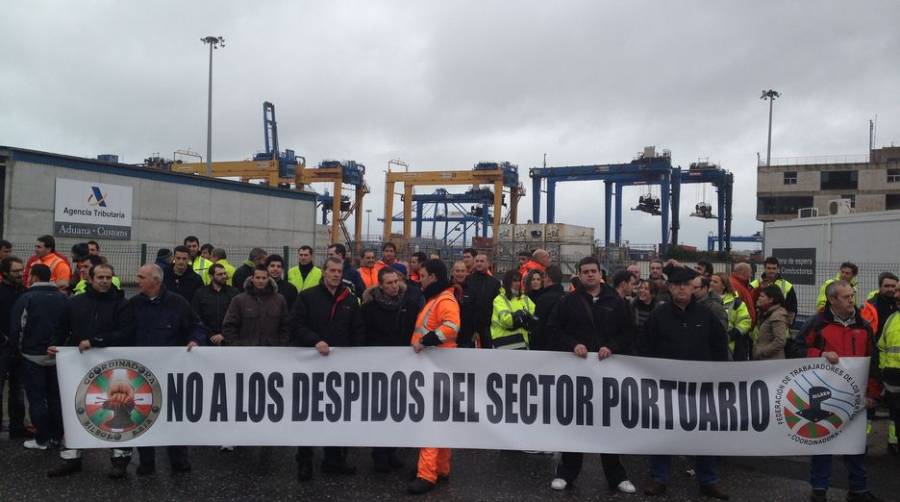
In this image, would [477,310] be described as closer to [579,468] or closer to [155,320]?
[579,468]

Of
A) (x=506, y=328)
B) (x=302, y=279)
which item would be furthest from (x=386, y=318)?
(x=302, y=279)

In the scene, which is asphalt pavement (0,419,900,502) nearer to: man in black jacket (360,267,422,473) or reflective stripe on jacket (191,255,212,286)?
man in black jacket (360,267,422,473)

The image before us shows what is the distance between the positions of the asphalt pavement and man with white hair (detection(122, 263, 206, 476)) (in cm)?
17

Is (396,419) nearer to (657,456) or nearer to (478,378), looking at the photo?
(478,378)

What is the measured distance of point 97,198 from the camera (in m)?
26.6

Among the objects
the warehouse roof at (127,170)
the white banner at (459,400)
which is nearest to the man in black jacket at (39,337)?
the white banner at (459,400)

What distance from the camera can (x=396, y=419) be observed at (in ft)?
16.9

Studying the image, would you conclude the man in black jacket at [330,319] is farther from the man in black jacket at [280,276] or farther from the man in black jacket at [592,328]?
the man in black jacket at [592,328]

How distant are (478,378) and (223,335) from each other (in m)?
2.21

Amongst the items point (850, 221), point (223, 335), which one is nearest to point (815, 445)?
point (223, 335)

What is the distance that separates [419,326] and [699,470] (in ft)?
7.91

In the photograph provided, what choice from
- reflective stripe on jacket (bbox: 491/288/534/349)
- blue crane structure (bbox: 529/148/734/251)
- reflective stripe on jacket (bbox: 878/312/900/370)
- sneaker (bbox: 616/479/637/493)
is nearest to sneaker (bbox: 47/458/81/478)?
reflective stripe on jacket (bbox: 491/288/534/349)

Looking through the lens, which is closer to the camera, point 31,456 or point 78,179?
point 31,456

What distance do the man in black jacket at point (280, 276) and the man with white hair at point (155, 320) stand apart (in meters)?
1.07
